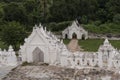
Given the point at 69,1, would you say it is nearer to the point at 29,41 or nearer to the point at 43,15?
the point at 43,15

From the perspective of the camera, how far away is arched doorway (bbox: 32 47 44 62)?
96.3ft

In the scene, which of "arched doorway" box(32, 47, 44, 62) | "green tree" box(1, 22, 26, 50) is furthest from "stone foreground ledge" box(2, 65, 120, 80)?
"green tree" box(1, 22, 26, 50)

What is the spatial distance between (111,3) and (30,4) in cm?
1300

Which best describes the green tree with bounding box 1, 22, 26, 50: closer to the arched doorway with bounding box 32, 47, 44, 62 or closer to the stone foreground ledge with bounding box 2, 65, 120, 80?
the arched doorway with bounding box 32, 47, 44, 62

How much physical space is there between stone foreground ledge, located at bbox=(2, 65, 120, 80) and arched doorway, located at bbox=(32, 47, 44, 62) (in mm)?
2004

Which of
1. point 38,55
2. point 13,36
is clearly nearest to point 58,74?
point 38,55

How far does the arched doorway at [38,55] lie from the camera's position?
96.3 feet

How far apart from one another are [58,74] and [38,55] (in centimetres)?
408

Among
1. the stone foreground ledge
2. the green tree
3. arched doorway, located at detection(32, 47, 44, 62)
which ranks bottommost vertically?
the stone foreground ledge

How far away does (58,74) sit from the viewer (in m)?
26.0

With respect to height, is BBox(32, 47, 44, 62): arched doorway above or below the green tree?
below

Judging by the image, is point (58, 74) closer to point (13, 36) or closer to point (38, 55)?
point (38, 55)

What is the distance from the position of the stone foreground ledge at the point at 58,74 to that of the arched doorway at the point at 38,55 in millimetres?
2004

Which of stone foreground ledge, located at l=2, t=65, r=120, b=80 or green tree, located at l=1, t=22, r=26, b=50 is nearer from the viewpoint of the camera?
stone foreground ledge, located at l=2, t=65, r=120, b=80
